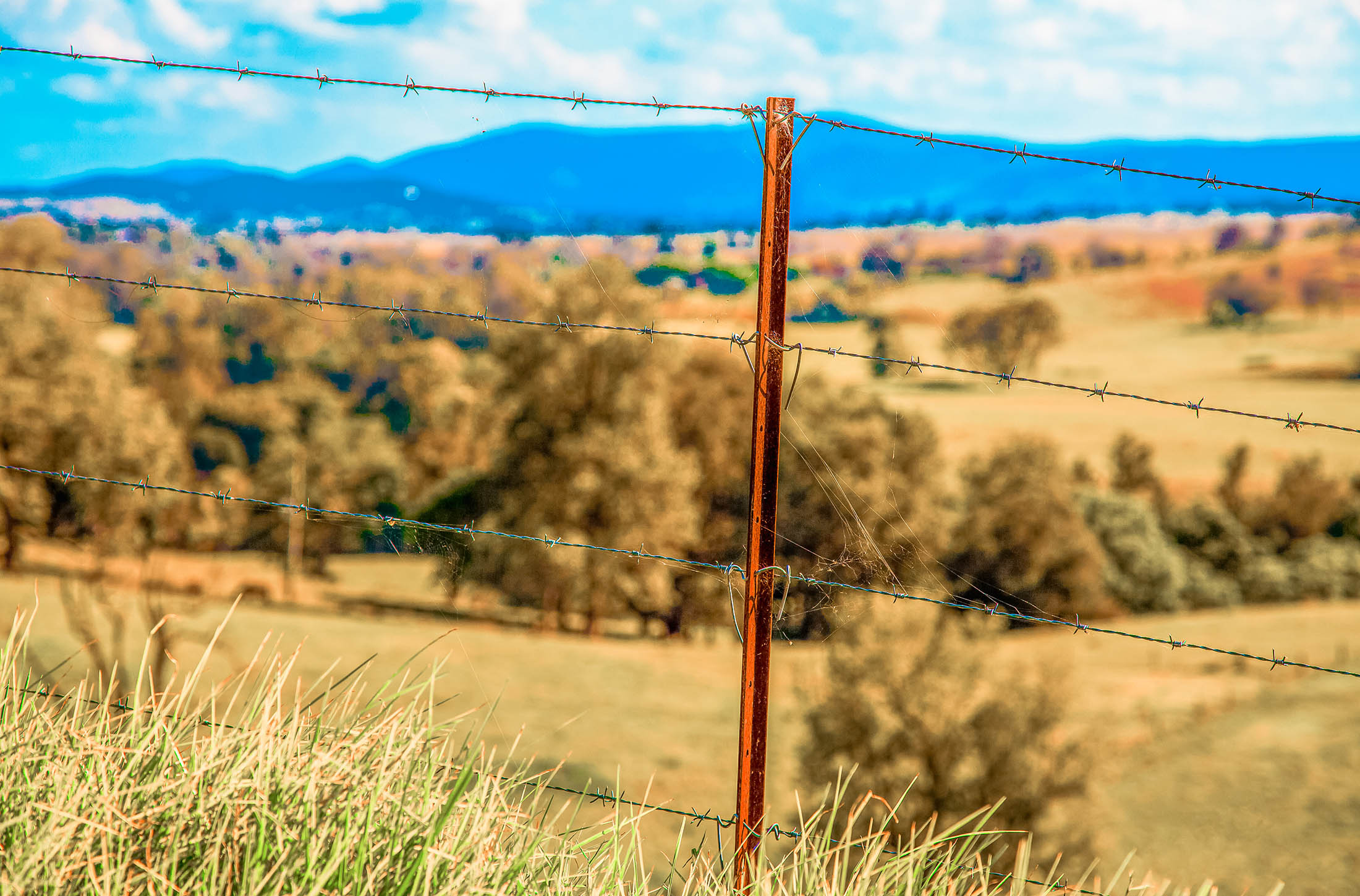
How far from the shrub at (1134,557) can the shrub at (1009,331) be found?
7148 millimetres

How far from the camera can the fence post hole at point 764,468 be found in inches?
130

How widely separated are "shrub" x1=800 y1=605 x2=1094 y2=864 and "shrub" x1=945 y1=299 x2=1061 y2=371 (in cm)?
658

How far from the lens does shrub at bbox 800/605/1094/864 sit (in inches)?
893

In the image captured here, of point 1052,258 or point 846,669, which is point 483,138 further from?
point 1052,258

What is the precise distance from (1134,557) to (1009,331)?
1546 cm

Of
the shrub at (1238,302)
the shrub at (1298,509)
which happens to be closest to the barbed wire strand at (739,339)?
the shrub at (1298,509)

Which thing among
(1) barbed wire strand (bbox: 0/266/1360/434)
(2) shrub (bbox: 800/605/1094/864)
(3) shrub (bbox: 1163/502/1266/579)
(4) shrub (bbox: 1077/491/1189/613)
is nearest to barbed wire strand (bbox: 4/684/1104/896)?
(1) barbed wire strand (bbox: 0/266/1360/434)

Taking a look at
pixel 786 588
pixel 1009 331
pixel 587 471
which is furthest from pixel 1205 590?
pixel 786 588

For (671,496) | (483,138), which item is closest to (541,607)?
(671,496)

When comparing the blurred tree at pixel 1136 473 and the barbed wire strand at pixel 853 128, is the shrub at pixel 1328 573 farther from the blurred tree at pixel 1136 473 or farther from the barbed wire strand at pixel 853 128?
the barbed wire strand at pixel 853 128

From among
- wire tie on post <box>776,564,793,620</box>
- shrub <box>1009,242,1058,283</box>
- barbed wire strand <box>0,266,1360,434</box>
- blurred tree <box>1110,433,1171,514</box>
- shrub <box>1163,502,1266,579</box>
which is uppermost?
shrub <box>1009,242,1058,283</box>

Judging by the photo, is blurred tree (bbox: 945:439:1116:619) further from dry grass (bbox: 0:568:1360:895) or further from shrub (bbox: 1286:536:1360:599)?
shrub (bbox: 1286:536:1360:599)

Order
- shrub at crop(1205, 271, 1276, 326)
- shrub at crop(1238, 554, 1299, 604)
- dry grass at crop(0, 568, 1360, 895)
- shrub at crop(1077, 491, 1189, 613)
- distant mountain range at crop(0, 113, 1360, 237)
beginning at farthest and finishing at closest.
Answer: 1. shrub at crop(1205, 271, 1276, 326)
2. shrub at crop(1238, 554, 1299, 604)
3. shrub at crop(1077, 491, 1189, 613)
4. dry grass at crop(0, 568, 1360, 895)
5. distant mountain range at crop(0, 113, 1360, 237)

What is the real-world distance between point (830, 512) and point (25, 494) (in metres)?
23.8
